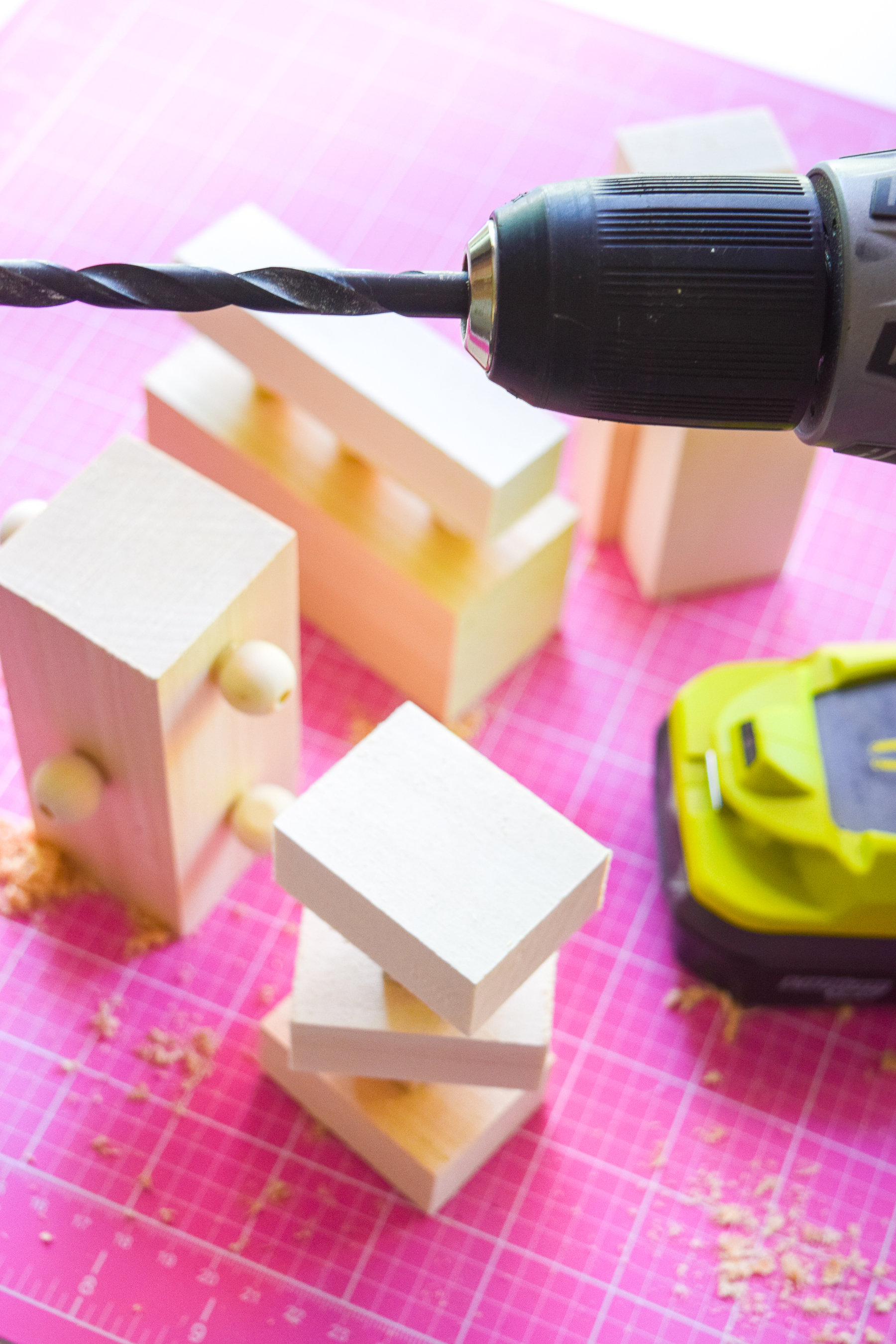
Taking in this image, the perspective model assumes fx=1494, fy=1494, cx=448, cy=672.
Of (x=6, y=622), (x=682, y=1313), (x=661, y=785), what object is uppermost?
(x=6, y=622)

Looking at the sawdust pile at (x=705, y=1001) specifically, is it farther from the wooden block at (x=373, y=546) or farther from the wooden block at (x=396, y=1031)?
the wooden block at (x=373, y=546)

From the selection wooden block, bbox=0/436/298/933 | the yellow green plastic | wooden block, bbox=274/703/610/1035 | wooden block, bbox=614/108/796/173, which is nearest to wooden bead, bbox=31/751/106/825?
wooden block, bbox=0/436/298/933

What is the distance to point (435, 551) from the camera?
1.45m

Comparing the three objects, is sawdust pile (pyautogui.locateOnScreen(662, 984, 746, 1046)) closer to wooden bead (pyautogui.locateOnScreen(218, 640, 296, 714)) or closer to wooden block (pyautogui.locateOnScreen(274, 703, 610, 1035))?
wooden block (pyautogui.locateOnScreen(274, 703, 610, 1035))

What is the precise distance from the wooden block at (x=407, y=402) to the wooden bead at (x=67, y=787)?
41 centimetres

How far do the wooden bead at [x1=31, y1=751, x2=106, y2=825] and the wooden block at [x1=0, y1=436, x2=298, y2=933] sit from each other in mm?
24

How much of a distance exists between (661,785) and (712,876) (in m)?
0.15

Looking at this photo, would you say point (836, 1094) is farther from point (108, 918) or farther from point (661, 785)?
point (108, 918)

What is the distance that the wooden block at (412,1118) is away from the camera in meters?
1.20

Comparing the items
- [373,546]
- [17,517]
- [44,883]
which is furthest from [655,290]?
[44,883]

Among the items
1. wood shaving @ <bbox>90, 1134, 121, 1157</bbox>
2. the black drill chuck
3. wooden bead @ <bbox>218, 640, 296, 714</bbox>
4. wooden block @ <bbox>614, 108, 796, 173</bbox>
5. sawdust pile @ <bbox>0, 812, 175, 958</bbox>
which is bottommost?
wood shaving @ <bbox>90, 1134, 121, 1157</bbox>

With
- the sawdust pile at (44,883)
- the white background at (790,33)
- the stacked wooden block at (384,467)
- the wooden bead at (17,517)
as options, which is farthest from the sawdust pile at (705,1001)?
the white background at (790,33)

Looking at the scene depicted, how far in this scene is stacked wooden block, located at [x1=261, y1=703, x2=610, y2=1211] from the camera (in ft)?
3.22

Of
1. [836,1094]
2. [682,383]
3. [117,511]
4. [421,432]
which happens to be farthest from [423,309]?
[836,1094]
